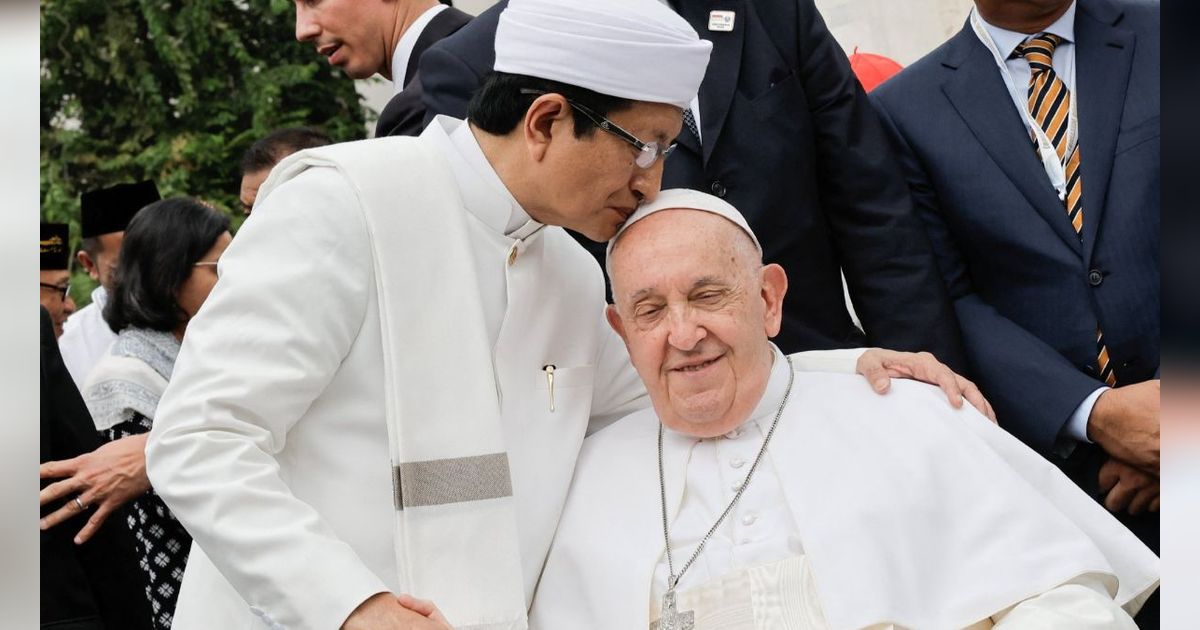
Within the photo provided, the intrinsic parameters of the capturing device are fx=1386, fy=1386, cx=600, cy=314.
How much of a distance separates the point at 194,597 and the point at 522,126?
1.22 m

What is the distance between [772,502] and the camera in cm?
331

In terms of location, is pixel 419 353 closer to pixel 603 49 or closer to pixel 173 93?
pixel 603 49

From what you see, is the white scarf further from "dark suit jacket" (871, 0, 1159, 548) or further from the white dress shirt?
the white dress shirt

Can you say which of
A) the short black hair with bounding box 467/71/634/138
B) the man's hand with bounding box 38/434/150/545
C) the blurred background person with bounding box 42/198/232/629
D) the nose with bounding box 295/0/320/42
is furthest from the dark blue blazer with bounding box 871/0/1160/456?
the blurred background person with bounding box 42/198/232/629

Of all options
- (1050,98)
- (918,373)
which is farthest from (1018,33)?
(918,373)

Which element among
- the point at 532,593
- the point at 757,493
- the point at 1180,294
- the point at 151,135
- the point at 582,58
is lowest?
the point at 151,135

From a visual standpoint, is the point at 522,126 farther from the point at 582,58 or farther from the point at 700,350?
the point at 700,350

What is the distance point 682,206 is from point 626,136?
0.99 ft

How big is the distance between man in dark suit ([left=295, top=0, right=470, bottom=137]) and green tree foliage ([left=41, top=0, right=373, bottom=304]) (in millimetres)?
8289

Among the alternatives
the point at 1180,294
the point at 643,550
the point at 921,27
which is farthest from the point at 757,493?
the point at 921,27

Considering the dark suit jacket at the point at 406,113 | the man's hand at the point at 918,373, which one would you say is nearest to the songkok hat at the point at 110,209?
the dark suit jacket at the point at 406,113

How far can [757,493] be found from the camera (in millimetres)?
3328

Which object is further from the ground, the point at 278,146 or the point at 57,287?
the point at 278,146

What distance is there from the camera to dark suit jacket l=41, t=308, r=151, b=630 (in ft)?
12.5
